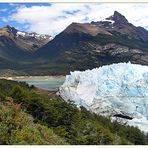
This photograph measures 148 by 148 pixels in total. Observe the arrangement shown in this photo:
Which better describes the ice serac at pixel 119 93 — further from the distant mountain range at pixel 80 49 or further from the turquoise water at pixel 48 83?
the distant mountain range at pixel 80 49

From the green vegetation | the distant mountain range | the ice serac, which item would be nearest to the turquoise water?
the distant mountain range

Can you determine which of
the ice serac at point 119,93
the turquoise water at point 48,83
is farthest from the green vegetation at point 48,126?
the turquoise water at point 48,83

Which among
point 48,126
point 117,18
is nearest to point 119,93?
point 48,126

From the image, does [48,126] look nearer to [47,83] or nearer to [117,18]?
[47,83]

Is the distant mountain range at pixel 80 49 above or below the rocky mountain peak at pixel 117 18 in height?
below

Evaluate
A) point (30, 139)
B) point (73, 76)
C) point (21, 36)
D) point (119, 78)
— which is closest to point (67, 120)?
point (30, 139)

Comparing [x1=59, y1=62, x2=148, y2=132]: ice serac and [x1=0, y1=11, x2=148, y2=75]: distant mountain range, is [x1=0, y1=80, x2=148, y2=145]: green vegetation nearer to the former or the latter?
[x1=59, y1=62, x2=148, y2=132]: ice serac
